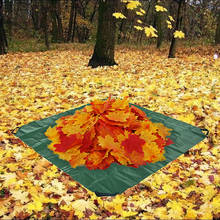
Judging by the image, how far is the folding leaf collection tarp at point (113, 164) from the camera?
8.06 ft

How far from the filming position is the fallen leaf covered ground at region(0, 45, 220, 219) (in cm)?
214

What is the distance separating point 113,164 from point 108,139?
32cm

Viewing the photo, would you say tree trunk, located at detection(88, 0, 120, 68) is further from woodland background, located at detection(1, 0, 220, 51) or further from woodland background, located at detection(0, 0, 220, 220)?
woodland background, located at detection(1, 0, 220, 51)

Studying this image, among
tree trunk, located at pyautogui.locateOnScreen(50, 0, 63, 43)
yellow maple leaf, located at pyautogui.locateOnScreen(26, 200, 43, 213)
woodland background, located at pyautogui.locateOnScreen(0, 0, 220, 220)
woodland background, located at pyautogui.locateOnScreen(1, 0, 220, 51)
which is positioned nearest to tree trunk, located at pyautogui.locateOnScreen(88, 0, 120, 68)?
woodland background, located at pyautogui.locateOnScreen(0, 0, 220, 220)

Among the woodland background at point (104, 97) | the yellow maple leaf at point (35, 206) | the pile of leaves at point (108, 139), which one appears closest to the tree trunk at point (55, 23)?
the woodland background at point (104, 97)

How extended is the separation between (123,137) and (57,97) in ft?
8.50

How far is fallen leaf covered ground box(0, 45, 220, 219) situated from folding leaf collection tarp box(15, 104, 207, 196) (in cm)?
8

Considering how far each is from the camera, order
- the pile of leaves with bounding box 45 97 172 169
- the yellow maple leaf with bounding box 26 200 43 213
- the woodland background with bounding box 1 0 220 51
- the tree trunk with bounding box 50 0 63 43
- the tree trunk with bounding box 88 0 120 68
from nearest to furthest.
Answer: the yellow maple leaf with bounding box 26 200 43 213 < the pile of leaves with bounding box 45 97 172 169 < the tree trunk with bounding box 88 0 120 68 < the tree trunk with bounding box 50 0 63 43 < the woodland background with bounding box 1 0 220 51

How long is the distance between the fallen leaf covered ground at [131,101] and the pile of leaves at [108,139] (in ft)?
0.93

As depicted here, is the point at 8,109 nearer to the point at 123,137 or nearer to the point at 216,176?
the point at 123,137

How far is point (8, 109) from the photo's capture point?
4.39 metres

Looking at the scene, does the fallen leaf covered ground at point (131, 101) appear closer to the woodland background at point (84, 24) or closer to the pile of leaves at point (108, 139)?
the pile of leaves at point (108, 139)

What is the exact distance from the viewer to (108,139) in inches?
113

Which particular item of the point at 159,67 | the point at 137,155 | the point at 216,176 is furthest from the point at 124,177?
the point at 159,67
